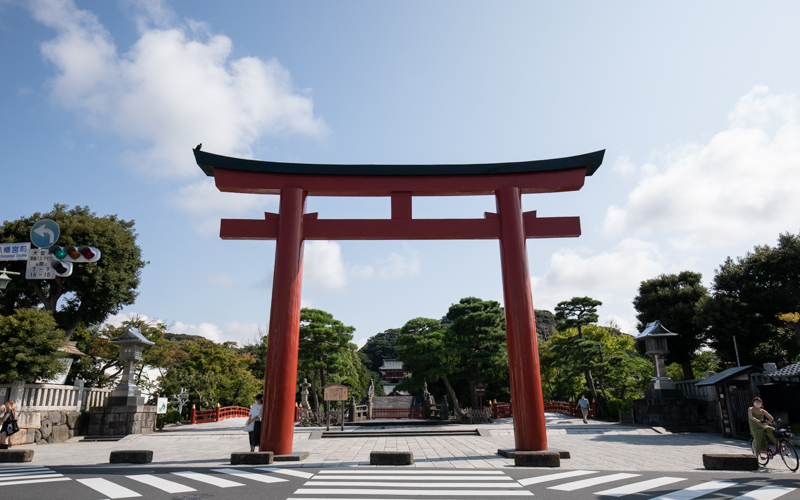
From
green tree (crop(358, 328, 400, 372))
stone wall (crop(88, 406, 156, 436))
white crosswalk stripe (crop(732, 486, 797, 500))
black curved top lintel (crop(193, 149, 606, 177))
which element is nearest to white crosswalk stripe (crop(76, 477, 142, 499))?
black curved top lintel (crop(193, 149, 606, 177))

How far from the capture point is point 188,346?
27.5 m

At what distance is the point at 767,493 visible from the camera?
6043 mm

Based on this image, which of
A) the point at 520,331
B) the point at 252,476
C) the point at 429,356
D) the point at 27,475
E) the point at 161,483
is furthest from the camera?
the point at 429,356

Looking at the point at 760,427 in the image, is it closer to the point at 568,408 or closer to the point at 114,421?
the point at 568,408

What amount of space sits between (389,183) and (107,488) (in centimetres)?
795

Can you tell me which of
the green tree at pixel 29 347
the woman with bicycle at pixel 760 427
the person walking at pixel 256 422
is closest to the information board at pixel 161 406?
the green tree at pixel 29 347

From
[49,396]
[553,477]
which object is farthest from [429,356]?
[553,477]

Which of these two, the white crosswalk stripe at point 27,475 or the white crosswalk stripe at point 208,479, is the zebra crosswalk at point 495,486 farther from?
the white crosswalk stripe at point 27,475

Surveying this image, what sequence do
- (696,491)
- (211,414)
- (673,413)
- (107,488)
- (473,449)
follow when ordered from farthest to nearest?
(211,414) → (673,413) → (473,449) → (107,488) → (696,491)

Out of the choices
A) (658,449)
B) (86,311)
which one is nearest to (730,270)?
(658,449)

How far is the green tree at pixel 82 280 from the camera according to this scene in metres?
22.5

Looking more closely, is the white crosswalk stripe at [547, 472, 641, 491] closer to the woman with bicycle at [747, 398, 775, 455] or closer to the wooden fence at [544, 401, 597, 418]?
the woman with bicycle at [747, 398, 775, 455]

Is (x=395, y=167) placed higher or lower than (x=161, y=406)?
higher

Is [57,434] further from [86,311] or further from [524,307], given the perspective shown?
[524,307]
